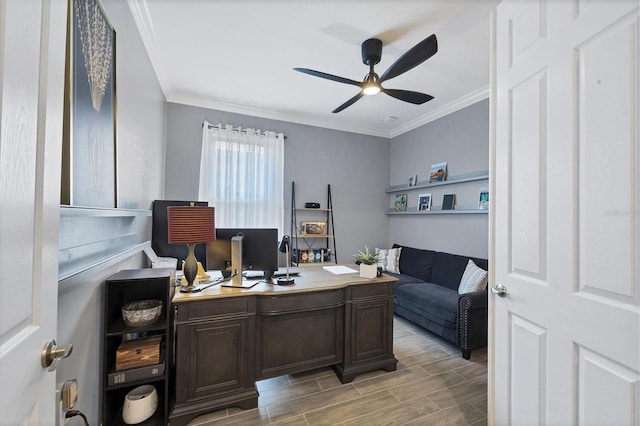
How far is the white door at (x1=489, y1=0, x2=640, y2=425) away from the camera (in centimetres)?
94

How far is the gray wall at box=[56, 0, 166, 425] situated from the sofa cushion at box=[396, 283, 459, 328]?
114 inches

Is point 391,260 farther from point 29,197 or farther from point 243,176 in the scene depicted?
point 29,197

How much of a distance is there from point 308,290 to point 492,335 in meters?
1.20

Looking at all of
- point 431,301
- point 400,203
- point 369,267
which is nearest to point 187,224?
point 369,267

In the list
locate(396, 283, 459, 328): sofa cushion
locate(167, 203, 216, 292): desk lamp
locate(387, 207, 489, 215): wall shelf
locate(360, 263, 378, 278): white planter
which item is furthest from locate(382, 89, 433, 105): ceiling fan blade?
locate(396, 283, 459, 328): sofa cushion

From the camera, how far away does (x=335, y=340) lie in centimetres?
224

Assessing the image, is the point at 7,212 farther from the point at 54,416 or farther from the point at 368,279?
the point at 368,279

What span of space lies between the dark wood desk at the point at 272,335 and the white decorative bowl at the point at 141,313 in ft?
0.40

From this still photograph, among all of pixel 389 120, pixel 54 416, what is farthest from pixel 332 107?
pixel 54 416

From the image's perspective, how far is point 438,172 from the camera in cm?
400

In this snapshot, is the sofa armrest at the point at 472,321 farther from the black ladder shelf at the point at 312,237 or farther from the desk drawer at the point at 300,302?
the black ladder shelf at the point at 312,237

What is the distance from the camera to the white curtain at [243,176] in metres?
3.77

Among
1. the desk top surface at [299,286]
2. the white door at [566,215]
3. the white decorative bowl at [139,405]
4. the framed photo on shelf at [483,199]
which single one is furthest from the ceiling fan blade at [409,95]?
the white decorative bowl at [139,405]

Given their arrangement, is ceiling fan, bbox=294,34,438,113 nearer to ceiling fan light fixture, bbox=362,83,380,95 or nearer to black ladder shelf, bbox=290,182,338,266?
ceiling fan light fixture, bbox=362,83,380,95
